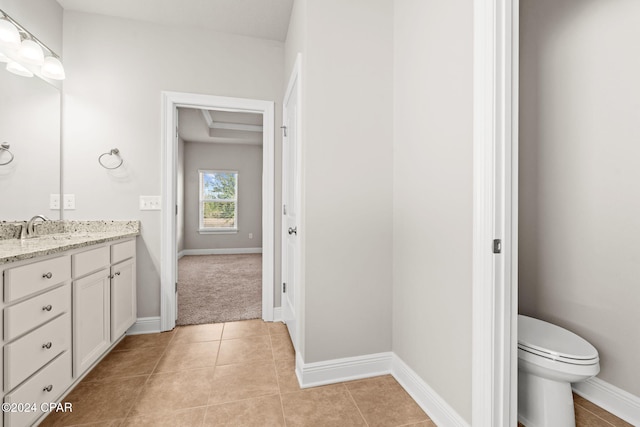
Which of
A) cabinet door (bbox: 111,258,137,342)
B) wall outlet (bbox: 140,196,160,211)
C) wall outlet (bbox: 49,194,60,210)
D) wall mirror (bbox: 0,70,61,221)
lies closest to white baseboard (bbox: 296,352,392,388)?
cabinet door (bbox: 111,258,137,342)

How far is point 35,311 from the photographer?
1295 mm

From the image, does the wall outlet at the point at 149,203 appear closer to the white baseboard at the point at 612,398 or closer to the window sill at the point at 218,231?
the white baseboard at the point at 612,398

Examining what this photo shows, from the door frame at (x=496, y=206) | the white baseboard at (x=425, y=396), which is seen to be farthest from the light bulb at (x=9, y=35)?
the white baseboard at (x=425, y=396)

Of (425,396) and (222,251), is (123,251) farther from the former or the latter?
→ (222,251)

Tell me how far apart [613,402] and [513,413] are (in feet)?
2.91

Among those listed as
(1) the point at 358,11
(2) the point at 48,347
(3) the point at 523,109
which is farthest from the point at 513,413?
(1) the point at 358,11

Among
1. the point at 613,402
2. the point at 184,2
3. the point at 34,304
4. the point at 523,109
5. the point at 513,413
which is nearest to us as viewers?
the point at 513,413

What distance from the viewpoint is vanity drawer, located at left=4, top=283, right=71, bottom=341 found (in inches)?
45.8

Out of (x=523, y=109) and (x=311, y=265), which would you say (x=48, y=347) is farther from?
(x=523, y=109)

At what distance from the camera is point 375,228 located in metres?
1.81

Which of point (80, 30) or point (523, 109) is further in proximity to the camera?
point (80, 30)

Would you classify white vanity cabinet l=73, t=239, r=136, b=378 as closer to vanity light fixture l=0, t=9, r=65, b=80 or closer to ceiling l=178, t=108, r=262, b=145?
vanity light fixture l=0, t=9, r=65, b=80

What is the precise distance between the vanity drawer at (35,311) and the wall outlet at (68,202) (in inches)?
45.2

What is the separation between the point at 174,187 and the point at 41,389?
160 cm
